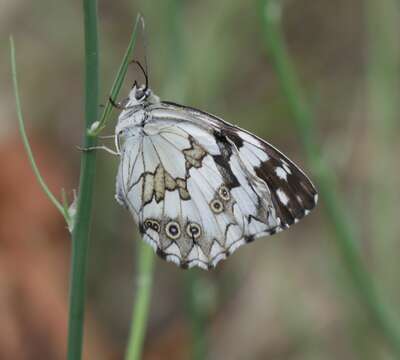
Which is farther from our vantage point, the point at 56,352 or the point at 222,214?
the point at 56,352

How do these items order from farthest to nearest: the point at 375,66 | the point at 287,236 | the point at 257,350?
1. the point at 287,236
2. the point at 257,350
3. the point at 375,66

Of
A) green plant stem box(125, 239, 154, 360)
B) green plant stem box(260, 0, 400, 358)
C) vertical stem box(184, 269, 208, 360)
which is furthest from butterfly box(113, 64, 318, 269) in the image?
vertical stem box(184, 269, 208, 360)

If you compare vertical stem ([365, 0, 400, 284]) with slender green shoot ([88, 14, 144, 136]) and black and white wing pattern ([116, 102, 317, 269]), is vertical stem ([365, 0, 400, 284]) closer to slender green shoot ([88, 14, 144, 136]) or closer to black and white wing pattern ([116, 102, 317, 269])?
black and white wing pattern ([116, 102, 317, 269])

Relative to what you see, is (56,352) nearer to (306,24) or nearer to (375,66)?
(375,66)

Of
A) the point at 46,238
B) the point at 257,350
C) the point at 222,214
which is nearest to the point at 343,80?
the point at 257,350

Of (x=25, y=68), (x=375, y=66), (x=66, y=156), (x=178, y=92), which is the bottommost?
(x=178, y=92)

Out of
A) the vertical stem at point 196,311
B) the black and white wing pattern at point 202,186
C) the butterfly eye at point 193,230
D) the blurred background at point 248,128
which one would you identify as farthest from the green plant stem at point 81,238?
the blurred background at point 248,128

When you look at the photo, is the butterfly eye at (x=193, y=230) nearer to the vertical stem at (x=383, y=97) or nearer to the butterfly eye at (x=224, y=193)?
the butterfly eye at (x=224, y=193)

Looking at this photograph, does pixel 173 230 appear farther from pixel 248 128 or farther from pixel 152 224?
pixel 248 128

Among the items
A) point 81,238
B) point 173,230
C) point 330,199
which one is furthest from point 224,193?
point 81,238
